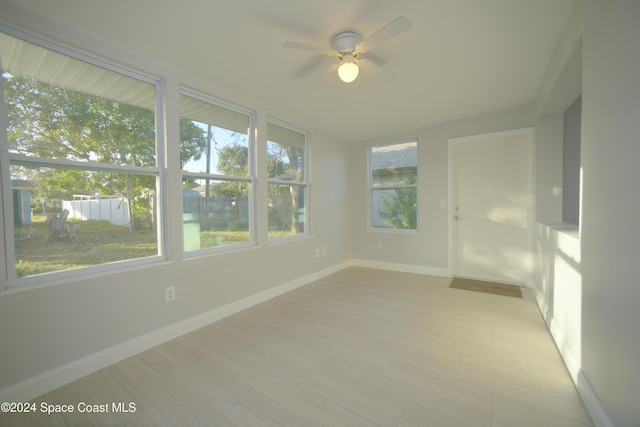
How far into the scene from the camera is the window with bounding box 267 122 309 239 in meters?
3.48

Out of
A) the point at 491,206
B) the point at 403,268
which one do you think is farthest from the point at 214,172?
the point at 491,206

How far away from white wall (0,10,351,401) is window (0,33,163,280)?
0.50ft

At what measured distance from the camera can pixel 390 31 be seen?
5.50 ft

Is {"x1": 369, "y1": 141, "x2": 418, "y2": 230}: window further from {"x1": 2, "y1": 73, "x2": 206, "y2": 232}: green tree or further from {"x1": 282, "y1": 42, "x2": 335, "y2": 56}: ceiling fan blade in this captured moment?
{"x1": 2, "y1": 73, "x2": 206, "y2": 232}: green tree

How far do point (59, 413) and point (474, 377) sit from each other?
2.55 meters

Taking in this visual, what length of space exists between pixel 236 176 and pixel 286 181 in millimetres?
811

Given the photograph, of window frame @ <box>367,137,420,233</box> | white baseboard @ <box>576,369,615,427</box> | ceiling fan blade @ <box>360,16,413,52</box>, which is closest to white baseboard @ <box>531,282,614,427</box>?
white baseboard @ <box>576,369,615,427</box>

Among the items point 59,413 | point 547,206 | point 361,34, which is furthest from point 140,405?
point 547,206

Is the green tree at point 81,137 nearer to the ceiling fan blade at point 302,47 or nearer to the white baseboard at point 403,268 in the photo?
the ceiling fan blade at point 302,47

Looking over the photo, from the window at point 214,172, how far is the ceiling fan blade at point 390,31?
1.71m

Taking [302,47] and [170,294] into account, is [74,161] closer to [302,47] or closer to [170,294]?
[170,294]

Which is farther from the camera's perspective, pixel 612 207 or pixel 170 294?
pixel 170 294

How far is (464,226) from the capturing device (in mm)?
4082

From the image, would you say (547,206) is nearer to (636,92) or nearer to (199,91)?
(636,92)
